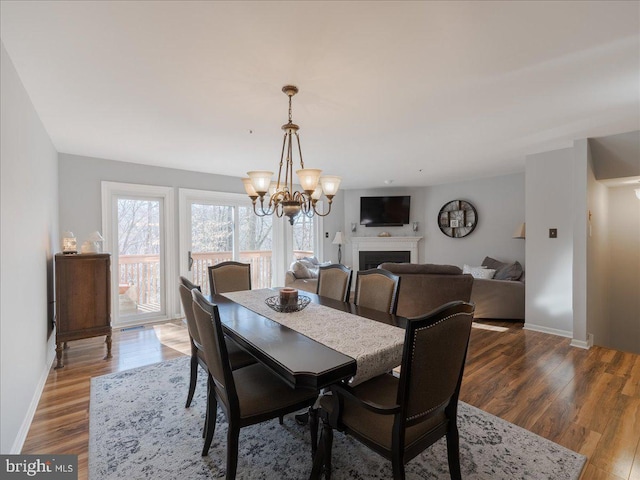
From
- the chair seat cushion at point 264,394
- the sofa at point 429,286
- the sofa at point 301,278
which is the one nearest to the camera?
the chair seat cushion at point 264,394

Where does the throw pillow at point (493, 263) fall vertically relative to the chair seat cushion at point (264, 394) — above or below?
above

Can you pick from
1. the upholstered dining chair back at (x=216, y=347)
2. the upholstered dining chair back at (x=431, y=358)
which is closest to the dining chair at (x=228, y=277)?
the upholstered dining chair back at (x=216, y=347)

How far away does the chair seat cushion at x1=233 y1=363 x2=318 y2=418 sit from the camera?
1568 millimetres

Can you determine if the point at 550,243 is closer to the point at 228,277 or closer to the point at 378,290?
the point at 378,290

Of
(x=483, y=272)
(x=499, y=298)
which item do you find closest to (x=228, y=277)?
(x=499, y=298)

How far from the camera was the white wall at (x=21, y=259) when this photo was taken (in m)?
1.75

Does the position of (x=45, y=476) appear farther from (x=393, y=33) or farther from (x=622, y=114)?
(x=622, y=114)

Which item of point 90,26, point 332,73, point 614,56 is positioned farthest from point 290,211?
point 614,56

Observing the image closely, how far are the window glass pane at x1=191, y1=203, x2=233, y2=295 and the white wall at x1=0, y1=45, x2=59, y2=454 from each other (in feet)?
6.88

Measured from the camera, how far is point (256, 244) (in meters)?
5.73

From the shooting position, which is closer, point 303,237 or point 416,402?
point 416,402

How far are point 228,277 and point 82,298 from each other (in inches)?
61.6

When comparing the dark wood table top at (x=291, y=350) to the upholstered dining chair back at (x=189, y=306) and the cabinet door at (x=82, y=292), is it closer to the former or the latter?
the upholstered dining chair back at (x=189, y=306)

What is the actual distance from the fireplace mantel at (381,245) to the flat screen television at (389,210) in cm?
37
